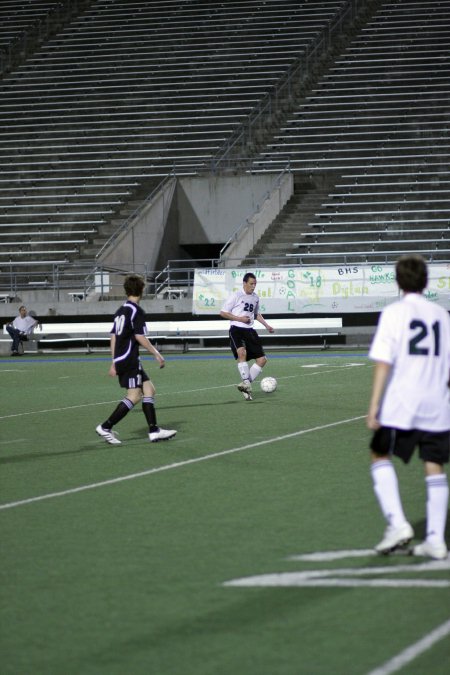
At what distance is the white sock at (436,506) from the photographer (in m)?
6.57

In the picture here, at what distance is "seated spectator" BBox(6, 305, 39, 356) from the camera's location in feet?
110

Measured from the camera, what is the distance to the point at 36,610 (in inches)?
230

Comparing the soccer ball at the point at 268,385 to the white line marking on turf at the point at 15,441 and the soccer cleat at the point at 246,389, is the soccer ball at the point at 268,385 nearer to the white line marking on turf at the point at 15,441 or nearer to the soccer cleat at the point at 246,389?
the soccer cleat at the point at 246,389

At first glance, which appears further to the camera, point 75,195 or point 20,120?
point 20,120

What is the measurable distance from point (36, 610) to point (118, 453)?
6.19 meters

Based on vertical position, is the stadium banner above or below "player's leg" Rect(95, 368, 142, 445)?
above

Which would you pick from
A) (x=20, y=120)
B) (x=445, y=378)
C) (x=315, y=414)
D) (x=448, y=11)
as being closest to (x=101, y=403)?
(x=315, y=414)

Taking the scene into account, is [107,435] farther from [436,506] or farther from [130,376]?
[436,506]

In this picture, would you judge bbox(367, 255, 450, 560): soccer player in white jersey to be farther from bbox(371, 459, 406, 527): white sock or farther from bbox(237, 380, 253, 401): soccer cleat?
bbox(237, 380, 253, 401): soccer cleat

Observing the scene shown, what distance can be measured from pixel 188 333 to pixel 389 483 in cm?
2714

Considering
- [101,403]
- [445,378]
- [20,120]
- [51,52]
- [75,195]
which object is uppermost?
[51,52]

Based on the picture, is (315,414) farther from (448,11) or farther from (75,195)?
(448,11)

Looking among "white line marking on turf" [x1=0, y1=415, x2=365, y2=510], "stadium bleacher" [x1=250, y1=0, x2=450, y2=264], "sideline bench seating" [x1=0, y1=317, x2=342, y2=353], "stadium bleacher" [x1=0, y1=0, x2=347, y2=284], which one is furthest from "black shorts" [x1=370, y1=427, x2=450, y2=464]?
"stadium bleacher" [x1=0, y1=0, x2=347, y2=284]

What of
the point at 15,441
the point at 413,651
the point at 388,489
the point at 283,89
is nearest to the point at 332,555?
the point at 388,489
